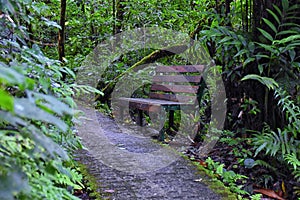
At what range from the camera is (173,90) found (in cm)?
455

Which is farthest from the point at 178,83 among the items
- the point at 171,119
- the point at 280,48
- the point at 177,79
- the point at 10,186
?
the point at 10,186

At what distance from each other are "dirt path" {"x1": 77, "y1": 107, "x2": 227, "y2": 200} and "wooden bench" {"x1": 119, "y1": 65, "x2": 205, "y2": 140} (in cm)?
51

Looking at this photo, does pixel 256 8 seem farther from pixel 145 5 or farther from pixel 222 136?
pixel 145 5

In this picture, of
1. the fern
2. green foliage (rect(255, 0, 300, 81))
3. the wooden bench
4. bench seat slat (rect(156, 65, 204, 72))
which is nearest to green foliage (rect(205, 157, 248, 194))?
the fern

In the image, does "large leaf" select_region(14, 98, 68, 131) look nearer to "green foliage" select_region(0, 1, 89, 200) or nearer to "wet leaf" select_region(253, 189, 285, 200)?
"green foliage" select_region(0, 1, 89, 200)

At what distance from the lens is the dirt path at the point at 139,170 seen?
7.54 ft

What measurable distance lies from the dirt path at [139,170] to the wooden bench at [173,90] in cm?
51

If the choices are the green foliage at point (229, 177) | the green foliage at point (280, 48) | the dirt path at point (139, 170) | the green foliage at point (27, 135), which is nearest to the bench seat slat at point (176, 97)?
the dirt path at point (139, 170)

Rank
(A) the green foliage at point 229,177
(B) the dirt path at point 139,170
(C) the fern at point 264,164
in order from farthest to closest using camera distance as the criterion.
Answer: (C) the fern at point 264,164, (A) the green foliage at point 229,177, (B) the dirt path at point 139,170

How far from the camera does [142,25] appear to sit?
6953mm

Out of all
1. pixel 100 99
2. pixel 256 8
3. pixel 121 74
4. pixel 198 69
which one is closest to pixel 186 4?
pixel 121 74

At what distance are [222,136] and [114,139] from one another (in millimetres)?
1196

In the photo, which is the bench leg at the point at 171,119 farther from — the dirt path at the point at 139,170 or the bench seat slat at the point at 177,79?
the dirt path at the point at 139,170

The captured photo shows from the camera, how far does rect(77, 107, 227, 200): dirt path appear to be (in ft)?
7.54
